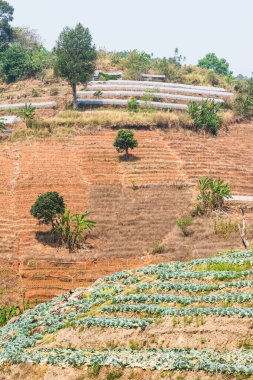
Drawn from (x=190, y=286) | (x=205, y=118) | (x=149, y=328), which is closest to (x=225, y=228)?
(x=190, y=286)

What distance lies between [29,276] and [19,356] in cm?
1268

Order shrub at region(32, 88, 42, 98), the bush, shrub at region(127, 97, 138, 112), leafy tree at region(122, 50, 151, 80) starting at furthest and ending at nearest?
leafy tree at region(122, 50, 151, 80) < shrub at region(32, 88, 42, 98) < shrub at region(127, 97, 138, 112) < the bush

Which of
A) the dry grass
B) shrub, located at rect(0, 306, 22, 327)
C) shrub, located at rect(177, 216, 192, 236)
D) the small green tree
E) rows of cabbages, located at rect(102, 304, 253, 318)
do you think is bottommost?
shrub, located at rect(0, 306, 22, 327)

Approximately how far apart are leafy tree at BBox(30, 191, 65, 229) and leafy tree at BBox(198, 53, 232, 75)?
105 meters

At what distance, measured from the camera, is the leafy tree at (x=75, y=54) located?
4878 cm

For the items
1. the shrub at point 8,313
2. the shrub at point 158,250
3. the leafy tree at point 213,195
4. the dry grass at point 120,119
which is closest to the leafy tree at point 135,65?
the dry grass at point 120,119

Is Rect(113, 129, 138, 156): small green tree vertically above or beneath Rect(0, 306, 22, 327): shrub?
above

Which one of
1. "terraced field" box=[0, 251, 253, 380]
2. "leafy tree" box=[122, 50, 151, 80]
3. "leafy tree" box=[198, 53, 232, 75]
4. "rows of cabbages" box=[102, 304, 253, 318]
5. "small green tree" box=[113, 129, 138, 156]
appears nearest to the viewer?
"terraced field" box=[0, 251, 253, 380]

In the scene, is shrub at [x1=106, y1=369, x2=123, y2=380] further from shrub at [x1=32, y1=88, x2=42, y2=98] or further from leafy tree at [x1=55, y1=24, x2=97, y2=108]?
shrub at [x1=32, y1=88, x2=42, y2=98]

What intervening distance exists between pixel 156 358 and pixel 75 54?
133 feet

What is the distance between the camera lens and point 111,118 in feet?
160

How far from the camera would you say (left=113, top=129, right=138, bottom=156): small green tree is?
41812mm

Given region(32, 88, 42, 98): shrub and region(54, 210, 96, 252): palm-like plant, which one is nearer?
region(54, 210, 96, 252): palm-like plant

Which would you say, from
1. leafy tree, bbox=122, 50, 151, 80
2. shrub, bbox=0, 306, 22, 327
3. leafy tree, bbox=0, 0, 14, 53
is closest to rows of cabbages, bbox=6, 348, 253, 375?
shrub, bbox=0, 306, 22, 327
